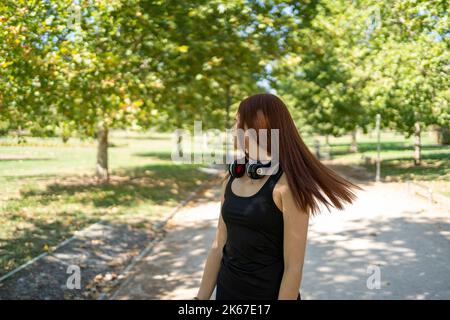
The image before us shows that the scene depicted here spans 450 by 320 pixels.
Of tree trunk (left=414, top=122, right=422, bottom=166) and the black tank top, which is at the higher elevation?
tree trunk (left=414, top=122, right=422, bottom=166)

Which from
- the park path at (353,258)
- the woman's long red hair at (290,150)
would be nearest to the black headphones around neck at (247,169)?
the woman's long red hair at (290,150)

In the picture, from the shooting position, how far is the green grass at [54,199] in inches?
301

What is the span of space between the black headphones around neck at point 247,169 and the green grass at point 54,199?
5.13m

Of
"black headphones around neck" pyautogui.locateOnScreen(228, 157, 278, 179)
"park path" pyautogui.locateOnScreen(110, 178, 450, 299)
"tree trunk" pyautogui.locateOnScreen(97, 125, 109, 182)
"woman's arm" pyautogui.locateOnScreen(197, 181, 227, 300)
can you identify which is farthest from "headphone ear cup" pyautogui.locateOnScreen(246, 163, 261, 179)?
"tree trunk" pyautogui.locateOnScreen(97, 125, 109, 182)

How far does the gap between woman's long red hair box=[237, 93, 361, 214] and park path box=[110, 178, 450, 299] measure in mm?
2813

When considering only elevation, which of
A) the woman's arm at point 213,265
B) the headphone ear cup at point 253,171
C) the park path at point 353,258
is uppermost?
the headphone ear cup at point 253,171

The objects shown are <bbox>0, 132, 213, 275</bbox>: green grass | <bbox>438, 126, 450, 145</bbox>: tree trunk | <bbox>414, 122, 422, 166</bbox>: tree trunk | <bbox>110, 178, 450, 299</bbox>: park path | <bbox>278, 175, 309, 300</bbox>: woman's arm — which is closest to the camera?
<bbox>278, 175, 309, 300</bbox>: woman's arm

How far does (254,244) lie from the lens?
8.94 feet

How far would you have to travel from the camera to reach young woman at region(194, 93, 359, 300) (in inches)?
102

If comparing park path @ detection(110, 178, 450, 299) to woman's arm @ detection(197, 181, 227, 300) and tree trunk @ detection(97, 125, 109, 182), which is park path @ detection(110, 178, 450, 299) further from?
tree trunk @ detection(97, 125, 109, 182)

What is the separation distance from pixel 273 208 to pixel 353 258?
6352 mm

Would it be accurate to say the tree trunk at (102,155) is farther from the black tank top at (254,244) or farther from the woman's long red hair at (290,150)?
the woman's long red hair at (290,150)
